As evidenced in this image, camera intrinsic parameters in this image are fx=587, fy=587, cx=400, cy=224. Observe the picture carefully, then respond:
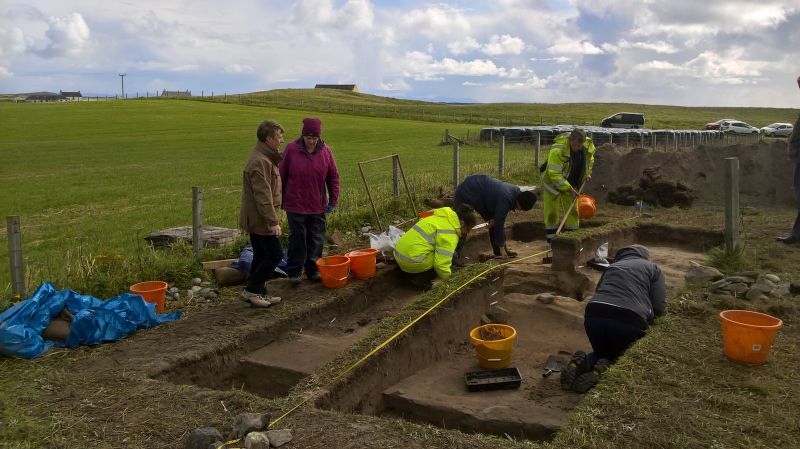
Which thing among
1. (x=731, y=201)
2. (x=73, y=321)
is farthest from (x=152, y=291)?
(x=731, y=201)

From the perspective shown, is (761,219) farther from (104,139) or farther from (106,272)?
(104,139)

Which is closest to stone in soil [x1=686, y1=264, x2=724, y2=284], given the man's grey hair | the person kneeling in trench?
the person kneeling in trench

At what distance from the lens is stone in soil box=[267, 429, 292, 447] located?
3.40 meters

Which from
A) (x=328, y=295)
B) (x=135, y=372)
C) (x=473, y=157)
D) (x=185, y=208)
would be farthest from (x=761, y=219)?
(x=473, y=157)

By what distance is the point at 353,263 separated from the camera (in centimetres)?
713

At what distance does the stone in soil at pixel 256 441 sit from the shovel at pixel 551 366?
8.84 ft

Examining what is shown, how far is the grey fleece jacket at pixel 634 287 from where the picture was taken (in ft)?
15.3

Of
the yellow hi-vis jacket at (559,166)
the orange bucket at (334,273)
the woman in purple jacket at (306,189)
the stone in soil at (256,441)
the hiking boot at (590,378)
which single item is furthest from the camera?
the yellow hi-vis jacket at (559,166)

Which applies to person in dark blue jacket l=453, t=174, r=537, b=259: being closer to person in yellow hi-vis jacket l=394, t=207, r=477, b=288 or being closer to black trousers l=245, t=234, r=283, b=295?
person in yellow hi-vis jacket l=394, t=207, r=477, b=288

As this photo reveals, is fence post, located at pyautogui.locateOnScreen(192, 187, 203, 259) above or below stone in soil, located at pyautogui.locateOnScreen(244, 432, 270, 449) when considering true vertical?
above

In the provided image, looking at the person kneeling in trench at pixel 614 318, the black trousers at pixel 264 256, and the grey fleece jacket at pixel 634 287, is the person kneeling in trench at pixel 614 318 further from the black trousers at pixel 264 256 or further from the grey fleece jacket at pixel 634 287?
the black trousers at pixel 264 256

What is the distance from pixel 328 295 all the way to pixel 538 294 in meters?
2.53

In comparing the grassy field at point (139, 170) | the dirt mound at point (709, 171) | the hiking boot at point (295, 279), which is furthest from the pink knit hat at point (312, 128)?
the dirt mound at point (709, 171)

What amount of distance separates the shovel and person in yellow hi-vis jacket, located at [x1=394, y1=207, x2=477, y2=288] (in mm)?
1702
